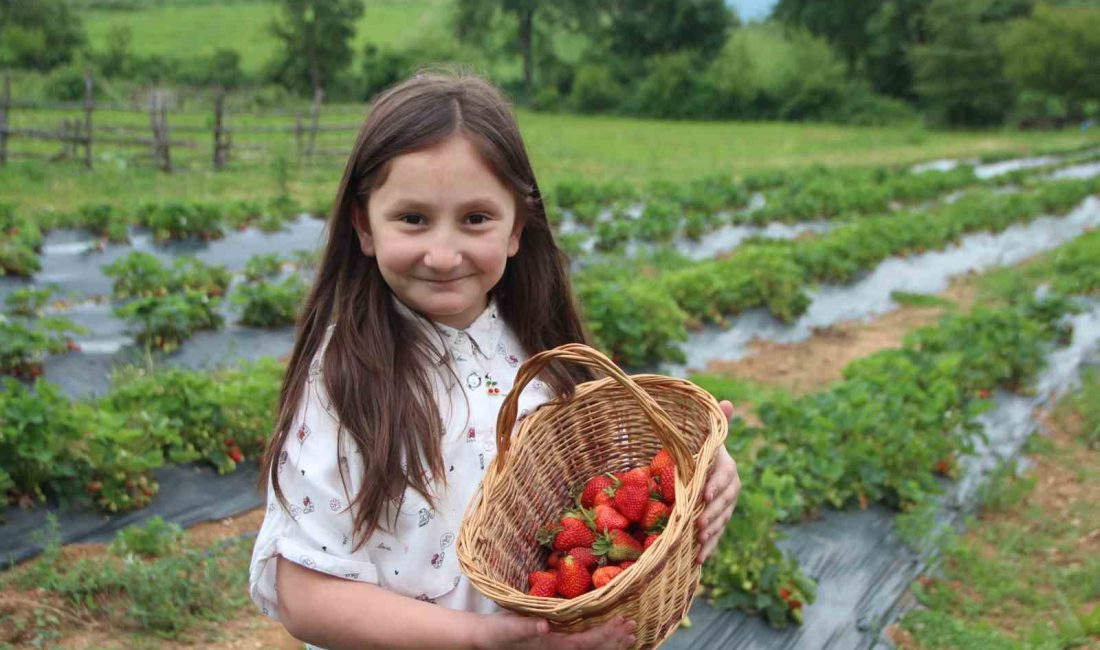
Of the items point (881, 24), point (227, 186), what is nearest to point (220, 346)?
point (227, 186)

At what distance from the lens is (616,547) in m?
1.79

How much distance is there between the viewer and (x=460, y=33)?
4872cm

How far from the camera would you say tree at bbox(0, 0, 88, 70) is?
3300 centimetres

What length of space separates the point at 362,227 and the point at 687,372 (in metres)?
5.02

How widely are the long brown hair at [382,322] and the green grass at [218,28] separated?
4027 cm

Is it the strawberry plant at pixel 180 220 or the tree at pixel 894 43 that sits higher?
the tree at pixel 894 43

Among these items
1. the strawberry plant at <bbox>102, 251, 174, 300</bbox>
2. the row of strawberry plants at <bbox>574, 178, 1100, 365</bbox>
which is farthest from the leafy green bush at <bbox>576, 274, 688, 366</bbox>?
the strawberry plant at <bbox>102, 251, 174, 300</bbox>

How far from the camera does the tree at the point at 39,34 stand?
108 feet

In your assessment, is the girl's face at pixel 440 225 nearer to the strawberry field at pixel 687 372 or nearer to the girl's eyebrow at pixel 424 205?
the girl's eyebrow at pixel 424 205

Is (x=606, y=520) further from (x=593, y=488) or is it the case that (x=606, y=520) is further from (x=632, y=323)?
(x=632, y=323)

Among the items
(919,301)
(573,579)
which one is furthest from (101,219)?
(573,579)

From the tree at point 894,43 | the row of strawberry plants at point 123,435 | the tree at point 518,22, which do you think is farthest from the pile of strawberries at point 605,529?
the tree at point 518,22

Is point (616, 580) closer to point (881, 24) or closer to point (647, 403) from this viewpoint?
point (647, 403)

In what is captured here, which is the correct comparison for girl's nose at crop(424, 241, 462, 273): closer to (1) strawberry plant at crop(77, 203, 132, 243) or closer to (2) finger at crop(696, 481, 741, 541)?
(2) finger at crop(696, 481, 741, 541)
